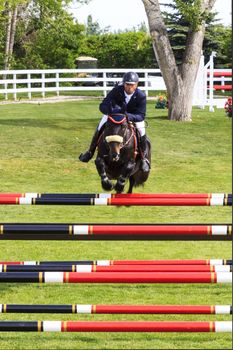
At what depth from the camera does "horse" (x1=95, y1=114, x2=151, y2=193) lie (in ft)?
27.7

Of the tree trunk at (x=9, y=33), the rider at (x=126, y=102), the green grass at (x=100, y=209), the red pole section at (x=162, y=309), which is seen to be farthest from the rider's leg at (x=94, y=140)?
the tree trunk at (x=9, y=33)

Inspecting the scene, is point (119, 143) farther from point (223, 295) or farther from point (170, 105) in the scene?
point (170, 105)

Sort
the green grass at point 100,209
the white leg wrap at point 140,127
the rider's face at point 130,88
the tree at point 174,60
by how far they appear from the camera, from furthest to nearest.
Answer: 1. the tree at point 174,60
2. the white leg wrap at point 140,127
3. the rider's face at point 130,88
4. the green grass at point 100,209

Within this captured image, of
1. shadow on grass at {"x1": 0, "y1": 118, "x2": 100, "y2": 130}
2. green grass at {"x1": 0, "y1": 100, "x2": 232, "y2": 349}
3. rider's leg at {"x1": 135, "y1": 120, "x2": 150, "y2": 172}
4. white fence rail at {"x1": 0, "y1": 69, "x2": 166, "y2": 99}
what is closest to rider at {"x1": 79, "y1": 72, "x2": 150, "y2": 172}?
rider's leg at {"x1": 135, "y1": 120, "x2": 150, "y2": 172}

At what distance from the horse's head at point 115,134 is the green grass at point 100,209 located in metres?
1.60

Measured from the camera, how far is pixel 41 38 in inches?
2009

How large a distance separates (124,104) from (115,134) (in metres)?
0.47

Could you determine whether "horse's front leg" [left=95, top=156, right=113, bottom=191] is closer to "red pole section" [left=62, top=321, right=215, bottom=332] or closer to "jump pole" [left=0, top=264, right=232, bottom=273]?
"jump pole" [left=0, top=264, right=232, bottom=273]

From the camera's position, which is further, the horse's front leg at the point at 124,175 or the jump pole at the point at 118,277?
the horse's front leg at the point at 124,175

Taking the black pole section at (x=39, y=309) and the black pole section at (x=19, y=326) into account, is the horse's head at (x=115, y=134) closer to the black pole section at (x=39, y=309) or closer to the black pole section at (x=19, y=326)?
the black pole section at (x=39, y=309)

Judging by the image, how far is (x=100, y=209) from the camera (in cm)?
1600

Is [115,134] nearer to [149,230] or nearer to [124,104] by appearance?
[124,104]

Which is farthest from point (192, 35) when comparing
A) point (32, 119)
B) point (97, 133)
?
point (97, 133)

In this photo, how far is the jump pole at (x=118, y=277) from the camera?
595cm
